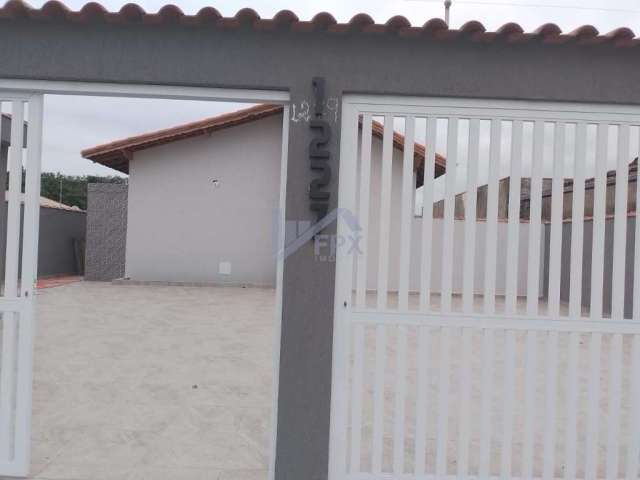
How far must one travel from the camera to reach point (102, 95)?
144 inches

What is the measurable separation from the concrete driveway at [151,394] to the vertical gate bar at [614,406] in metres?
2.54

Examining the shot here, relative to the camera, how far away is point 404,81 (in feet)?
11.6

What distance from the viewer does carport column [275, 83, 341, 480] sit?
3564 millimetres

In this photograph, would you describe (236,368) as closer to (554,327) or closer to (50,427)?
(50,427)

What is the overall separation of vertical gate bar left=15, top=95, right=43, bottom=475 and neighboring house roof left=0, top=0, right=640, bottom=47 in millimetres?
643

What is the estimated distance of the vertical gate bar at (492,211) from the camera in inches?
140

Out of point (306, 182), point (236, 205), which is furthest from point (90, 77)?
point (236, 205)

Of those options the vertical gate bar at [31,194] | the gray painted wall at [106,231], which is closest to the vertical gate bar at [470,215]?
the vertical gate bar at [31,194]

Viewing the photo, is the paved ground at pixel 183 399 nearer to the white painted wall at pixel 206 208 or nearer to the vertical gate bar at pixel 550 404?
the vertical gate bar at pixel 550 404

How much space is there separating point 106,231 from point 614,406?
55.4 ft

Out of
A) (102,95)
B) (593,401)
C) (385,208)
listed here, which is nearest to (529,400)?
(593,401)

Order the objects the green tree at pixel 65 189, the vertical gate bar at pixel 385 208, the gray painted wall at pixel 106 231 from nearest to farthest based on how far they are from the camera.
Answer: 1. the vertical gate bar at pixel 385 208
2. the gray painted wall at pixel 106 231
3. the green tree at pixel 65 189

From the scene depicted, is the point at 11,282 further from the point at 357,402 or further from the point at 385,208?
the point at 385,208

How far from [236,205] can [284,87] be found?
38.7 ft
